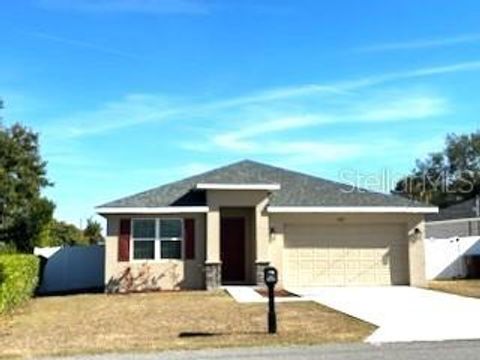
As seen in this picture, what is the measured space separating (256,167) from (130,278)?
22.7 ft

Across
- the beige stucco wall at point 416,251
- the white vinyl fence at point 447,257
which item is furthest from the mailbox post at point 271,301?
the white vinyl fence at point 447,257

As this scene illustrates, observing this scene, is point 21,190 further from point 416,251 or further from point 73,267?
point 416,251

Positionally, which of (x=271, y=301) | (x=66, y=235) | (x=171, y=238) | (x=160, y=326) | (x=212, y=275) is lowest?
(x=160, y=326)

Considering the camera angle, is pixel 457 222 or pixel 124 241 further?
pixel 457 222

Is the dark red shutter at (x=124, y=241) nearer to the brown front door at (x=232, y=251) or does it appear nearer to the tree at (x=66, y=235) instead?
the brown front door at (x=232, y=251)

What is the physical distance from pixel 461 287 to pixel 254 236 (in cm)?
714

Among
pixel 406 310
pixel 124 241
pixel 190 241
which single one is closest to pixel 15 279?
pixel 124 241

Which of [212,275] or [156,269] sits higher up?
[156,269]

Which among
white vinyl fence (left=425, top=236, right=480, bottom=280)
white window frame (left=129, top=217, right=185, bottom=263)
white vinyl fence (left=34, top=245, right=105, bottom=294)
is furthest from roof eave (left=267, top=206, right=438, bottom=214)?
white vinyl fence (left=34, top=245, right=105, bottom=294)

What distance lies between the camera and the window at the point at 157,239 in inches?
974

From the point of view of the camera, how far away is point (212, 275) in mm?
24188

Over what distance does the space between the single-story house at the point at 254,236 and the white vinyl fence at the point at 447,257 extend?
455cm

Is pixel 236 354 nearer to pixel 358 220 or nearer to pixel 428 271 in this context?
pixel 358 220

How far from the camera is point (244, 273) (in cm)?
2597
